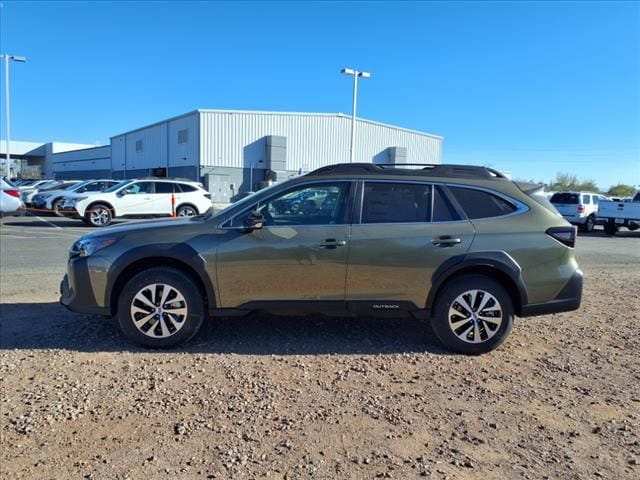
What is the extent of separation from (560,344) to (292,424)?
3.23 metres

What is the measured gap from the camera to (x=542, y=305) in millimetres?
4691

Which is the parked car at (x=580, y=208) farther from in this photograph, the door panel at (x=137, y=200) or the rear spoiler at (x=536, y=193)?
the rear spoiler at (x=536, y=193)

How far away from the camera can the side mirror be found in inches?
179

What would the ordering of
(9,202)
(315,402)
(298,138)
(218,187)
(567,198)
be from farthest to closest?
(298,138) → (218,187) → (567,198) → (9,202) → (315,402)

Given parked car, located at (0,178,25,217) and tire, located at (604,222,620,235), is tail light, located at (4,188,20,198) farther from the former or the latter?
tire, located at (604,222,620,235)

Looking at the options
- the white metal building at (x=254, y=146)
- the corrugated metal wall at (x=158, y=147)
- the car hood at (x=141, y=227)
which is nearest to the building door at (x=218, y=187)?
the white metal building at (x=254, y=146)

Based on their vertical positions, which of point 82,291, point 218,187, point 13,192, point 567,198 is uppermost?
point 218,187

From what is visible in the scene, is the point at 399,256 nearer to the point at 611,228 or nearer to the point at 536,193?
the point at 536,193

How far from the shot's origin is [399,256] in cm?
457

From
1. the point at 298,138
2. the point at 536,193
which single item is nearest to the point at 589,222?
the point at 536,193

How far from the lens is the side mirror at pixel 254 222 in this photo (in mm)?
4547

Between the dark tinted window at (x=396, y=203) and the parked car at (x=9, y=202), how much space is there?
11.8m

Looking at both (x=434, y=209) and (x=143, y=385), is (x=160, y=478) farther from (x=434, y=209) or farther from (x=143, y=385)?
(x=434, y=209)

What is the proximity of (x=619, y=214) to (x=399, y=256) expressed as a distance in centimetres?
1989
